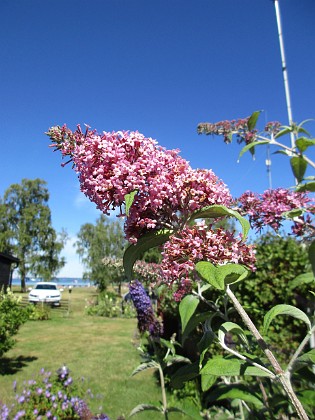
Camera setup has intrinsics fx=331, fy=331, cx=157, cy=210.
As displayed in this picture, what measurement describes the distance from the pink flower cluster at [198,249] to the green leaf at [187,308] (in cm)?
30

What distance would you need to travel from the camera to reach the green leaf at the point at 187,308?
4.79ft

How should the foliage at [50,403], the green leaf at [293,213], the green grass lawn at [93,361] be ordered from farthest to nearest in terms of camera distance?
the green grass lawn at [93,361] < the foliage at [50,403] < the green leaf at [293,213]

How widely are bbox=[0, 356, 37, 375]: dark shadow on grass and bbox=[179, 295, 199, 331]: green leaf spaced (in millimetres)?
7344

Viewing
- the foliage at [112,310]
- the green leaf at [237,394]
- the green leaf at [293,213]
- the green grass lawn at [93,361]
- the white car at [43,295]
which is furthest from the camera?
the white car at [43,295]

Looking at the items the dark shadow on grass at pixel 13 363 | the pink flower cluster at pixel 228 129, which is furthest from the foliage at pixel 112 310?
the pink flower cluster at pixel 228 129

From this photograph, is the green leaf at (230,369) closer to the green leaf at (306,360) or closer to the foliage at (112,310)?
the green leaf at (306,360)

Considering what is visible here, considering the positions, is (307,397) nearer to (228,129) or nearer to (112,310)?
(228,129)

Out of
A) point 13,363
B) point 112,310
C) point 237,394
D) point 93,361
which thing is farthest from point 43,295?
point 237,394

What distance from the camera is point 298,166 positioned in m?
1.91

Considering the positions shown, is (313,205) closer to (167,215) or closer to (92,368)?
(167,215)

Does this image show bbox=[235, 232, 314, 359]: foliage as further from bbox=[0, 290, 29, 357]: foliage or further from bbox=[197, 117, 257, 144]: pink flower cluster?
bbox=[0, 290, 29, 357]: foliage

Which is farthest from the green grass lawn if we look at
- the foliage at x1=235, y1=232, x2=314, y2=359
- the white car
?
the white car

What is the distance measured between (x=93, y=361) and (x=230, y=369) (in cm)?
823

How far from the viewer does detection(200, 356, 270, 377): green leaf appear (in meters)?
1.10
